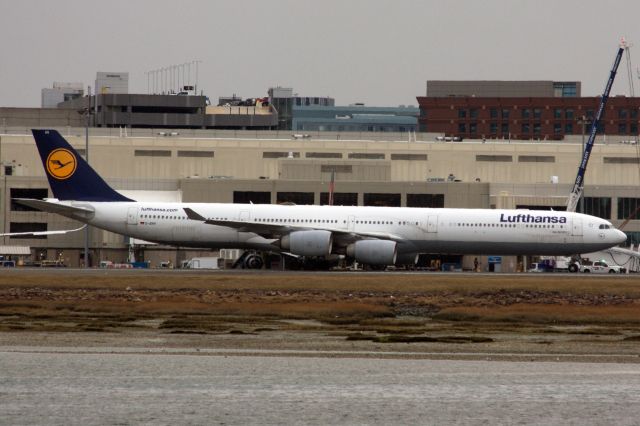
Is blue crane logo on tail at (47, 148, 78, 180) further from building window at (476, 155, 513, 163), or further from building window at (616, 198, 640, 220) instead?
building window at (476, 155, 513, 163)

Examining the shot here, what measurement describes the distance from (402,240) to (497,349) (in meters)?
41.7

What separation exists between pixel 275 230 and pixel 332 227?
4289mm

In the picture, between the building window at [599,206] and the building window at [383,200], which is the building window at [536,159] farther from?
the building window at [383,200]

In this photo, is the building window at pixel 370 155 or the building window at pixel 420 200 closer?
the building window at pixel 420 200

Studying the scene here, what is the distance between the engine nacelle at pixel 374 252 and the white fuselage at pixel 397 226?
6.27 ft

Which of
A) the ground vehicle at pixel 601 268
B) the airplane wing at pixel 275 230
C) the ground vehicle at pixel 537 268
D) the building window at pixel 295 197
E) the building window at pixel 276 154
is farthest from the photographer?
the building window at pixel 276 154

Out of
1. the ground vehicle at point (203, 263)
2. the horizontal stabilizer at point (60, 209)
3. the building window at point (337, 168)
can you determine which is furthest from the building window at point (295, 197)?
the horizontal stabilizer at point (60, 209)

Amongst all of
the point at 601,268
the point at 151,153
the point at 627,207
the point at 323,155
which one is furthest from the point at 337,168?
the point at 601,268

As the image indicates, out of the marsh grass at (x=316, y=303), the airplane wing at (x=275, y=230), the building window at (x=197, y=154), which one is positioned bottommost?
the marsh grass at (x=316, y=303)

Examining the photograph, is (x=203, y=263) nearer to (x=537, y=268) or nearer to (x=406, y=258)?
(x=406, y=258)

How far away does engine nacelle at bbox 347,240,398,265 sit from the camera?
80625 mm

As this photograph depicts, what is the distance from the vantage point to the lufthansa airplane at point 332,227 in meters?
82.1

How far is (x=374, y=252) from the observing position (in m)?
80.6

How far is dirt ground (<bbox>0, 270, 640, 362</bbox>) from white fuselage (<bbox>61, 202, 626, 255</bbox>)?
5.12 metres
